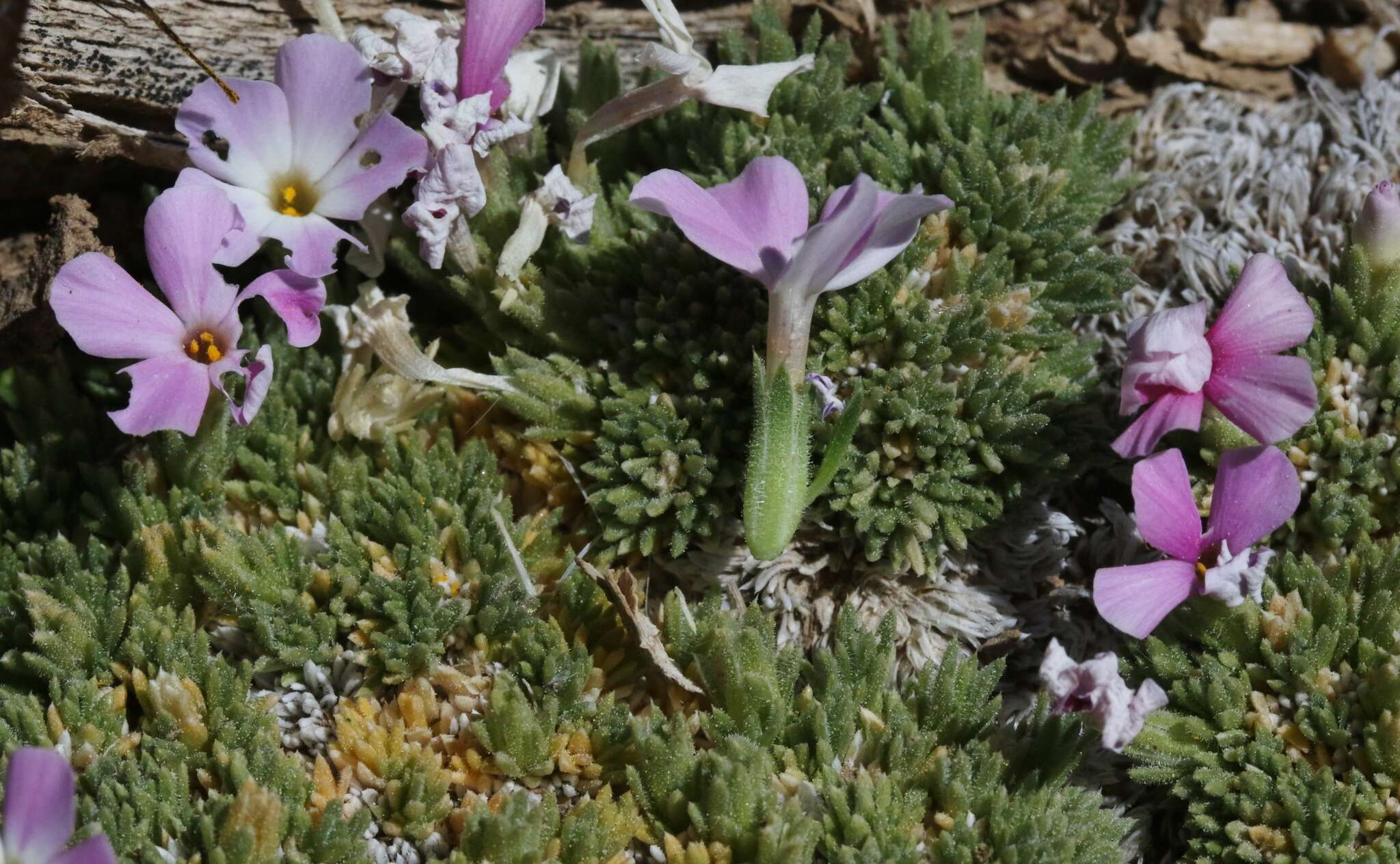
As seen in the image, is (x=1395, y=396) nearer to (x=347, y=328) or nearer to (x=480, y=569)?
(x=480, y=569)

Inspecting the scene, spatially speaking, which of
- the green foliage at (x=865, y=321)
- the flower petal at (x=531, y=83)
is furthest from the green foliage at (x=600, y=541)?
the flower petal at (x=531, y=83)

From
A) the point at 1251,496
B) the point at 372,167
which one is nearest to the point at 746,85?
the point at 372,167

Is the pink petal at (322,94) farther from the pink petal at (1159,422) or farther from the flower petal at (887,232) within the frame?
the pink petal at (1159,422)

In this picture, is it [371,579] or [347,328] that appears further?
[347,328]

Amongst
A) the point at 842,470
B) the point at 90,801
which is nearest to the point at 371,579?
the point at 90,801

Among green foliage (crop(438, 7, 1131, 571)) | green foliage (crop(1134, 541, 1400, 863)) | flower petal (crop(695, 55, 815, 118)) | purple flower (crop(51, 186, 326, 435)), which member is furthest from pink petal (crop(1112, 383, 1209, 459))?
purple flower (crop(51, 186, 326, 435))

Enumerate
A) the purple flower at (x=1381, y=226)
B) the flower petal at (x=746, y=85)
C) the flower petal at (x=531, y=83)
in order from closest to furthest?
the purple flower at (x=1381, y=226)
the flower petal at (x=746, y=85)
the flower petal at (x=531, y=83)
